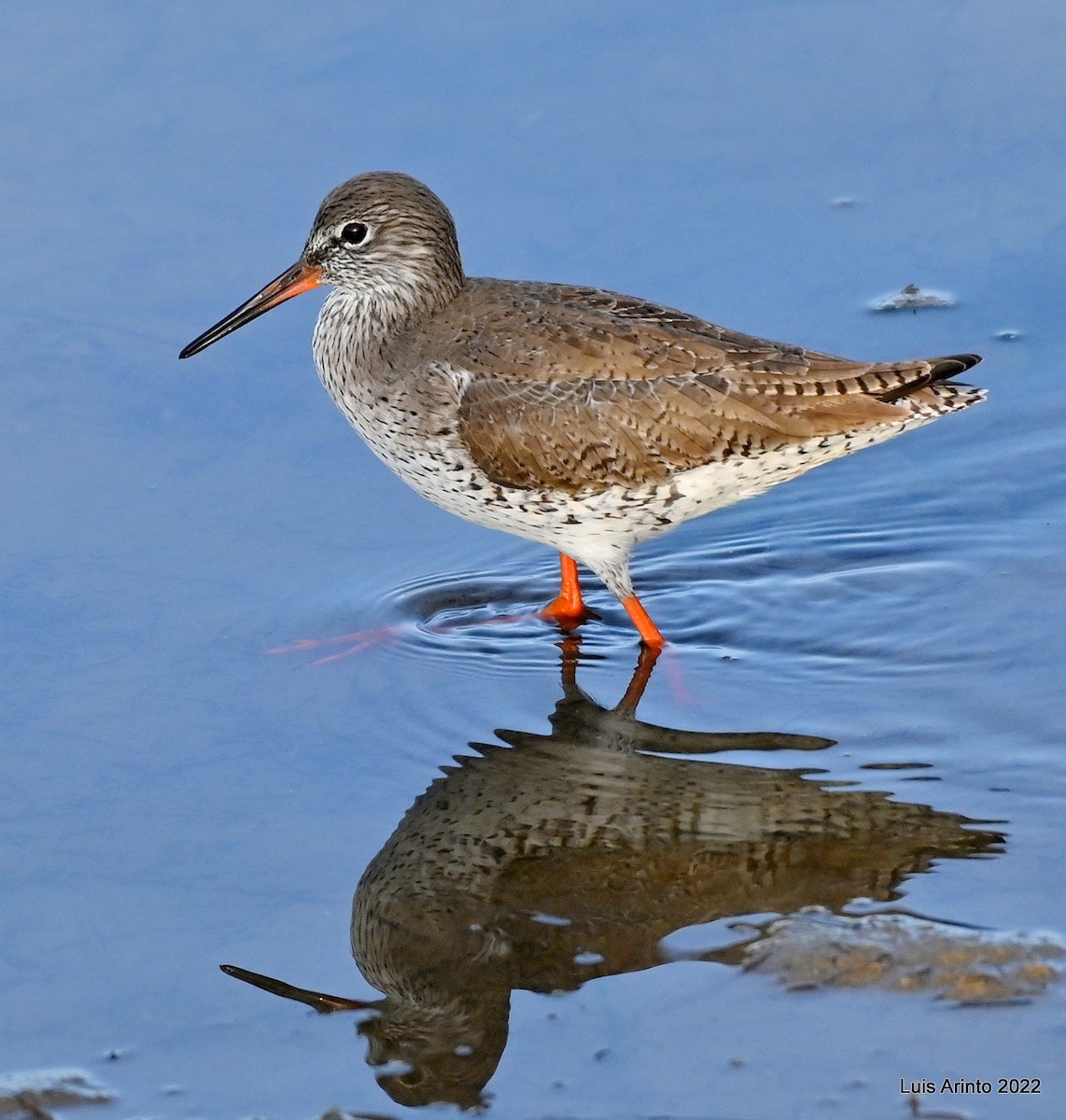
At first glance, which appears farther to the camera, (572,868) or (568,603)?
(568,603)

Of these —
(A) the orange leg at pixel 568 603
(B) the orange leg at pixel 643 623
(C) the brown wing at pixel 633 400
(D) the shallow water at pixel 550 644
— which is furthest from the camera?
(A) the orange leg at pixel 568 603

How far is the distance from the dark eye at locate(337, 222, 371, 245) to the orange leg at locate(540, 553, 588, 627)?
1.96 m

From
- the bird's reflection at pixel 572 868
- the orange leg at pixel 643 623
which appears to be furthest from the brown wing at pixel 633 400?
the bird's reflection at pixel 572 868

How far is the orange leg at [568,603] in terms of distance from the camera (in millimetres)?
8984

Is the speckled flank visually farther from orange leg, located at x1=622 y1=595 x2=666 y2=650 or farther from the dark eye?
the dark eye

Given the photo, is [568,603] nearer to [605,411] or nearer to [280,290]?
[605,411]

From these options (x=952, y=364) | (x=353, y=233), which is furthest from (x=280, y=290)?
(x=952, y=364)

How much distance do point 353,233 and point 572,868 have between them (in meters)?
3.75

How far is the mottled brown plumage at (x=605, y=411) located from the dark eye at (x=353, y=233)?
24.0 inches

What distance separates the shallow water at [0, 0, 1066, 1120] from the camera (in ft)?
19.5

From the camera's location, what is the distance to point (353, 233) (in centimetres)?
888

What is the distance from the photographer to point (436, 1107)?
5621 millimetres

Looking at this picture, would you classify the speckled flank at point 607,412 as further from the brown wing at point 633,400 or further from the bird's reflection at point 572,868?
the bird's reflection at point 572,868

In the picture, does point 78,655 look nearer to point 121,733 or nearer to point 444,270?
point 121,733
